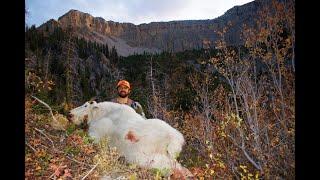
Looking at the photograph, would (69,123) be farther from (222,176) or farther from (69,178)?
(222,176)

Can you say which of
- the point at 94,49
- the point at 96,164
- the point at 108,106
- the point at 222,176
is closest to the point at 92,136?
the point at 108,106

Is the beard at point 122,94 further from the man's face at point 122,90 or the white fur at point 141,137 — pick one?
the white fur at point 141,137

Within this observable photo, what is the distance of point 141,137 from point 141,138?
0.02m

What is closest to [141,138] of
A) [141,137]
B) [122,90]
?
[141,137]

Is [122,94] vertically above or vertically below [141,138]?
above

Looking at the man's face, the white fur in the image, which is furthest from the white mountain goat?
the man's face

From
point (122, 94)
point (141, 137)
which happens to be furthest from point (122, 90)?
point (141, 137)

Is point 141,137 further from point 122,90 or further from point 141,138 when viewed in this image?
point 122,90

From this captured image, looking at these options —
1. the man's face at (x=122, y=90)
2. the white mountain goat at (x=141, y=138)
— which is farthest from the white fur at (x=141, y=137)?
the man's face at (x=122, y=90)

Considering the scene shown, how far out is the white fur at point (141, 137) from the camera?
20.2 feet

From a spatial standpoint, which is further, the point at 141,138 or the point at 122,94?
the point at 122,94

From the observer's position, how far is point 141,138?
6.45 meters

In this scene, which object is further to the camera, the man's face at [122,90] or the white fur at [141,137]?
the man's face at [122,90]
